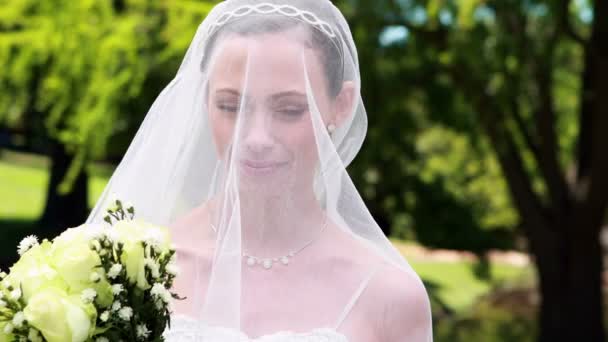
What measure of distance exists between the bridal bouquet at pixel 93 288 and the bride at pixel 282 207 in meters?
0.39

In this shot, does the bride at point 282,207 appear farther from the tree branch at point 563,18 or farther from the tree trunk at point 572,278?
the tree trunk at point 572,278

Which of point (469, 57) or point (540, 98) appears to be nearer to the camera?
point (469, 57)

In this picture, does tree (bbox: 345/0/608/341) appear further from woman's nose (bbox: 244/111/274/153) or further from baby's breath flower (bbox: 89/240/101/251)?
baby's breath flower (bbox: 89/240/101/251)

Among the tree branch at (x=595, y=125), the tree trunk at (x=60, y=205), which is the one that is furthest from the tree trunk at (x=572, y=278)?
the tree trunk at (x=60, y=205)

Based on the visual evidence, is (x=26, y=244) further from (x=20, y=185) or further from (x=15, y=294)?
(x=20, y=185)

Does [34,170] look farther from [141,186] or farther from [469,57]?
[141,186]

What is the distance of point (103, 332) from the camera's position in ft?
5.72

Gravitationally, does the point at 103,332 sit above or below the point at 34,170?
above

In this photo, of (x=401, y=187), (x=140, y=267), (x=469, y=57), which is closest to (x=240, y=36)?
(x=140, y=267)

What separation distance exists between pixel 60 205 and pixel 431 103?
634cm

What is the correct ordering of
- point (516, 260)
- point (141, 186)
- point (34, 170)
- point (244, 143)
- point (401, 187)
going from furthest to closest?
point (516, 260), point (34, 170), point (401, 187), point (141, 186), point (244, 143)

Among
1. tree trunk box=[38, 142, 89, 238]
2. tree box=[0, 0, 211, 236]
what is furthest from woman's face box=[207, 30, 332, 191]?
tree trunk box=[38, 142, 89, 238]

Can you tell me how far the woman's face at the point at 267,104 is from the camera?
7.21ft

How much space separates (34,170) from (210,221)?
1825cm
